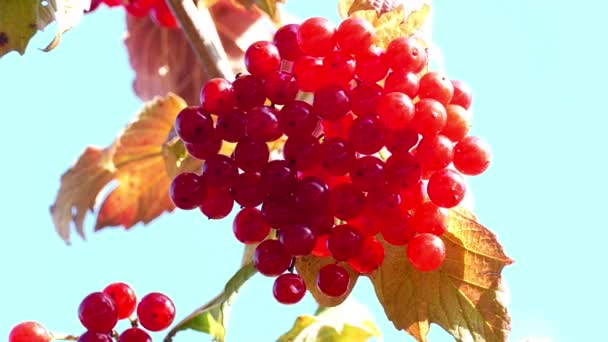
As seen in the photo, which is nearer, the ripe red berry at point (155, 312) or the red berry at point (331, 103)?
the red berry at point (331, 103)

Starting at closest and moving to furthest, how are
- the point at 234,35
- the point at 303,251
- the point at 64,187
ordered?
1. the point at 303,251
2. the point at 64,187
3. the point at 234,35

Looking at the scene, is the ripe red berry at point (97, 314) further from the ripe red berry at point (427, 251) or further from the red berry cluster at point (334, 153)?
the ripe red berry at point (427, 251)

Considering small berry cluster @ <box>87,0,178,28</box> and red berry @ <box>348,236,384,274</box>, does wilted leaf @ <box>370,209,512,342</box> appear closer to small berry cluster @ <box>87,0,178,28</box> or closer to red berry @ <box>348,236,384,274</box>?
red berry @ <box>348,236,384,274</box>

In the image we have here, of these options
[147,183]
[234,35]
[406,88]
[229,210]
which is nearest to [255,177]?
[229,210]

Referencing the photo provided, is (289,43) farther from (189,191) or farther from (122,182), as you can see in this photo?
(122,182)

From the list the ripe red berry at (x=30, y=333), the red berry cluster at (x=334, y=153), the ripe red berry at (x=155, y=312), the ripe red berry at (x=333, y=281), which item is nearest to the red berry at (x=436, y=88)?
the red berry cluster at (x=334, y=153)

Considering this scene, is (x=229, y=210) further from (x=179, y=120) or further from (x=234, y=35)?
(x=234, y=35)
